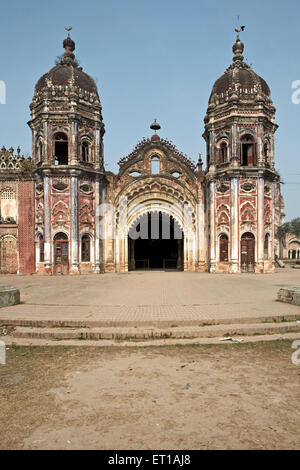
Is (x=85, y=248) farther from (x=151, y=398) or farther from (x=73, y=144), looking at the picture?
(x=151, y=398)

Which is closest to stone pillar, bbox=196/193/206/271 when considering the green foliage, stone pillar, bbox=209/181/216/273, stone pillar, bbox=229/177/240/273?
stone pillar, bbox=209/181/216/273

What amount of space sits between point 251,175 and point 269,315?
16.9 m

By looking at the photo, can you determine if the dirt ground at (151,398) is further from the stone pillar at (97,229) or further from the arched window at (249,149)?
the arched window at (249,149)

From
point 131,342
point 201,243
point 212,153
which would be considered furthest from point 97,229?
point 131,342

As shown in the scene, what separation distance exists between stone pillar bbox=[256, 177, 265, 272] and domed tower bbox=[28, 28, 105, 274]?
11483mm

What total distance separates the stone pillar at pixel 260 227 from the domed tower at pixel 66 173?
1148cm

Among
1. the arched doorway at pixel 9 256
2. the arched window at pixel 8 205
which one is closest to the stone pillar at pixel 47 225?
the arched doorway at pixel 9 256

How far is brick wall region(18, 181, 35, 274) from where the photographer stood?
77.8 feet

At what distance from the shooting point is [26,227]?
78.4 feet

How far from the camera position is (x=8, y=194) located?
80.0 ft

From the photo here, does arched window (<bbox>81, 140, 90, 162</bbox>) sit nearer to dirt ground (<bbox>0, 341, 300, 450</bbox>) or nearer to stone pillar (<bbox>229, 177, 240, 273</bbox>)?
stone pillar (<bbox>229, 177, 240, 273</bbox>)

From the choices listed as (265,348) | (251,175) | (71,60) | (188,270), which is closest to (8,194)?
(71,60)
